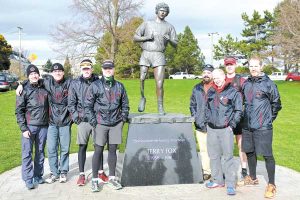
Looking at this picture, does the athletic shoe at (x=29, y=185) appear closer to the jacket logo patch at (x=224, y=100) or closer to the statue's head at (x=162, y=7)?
the jacket logo patch at (x=224, y=100)

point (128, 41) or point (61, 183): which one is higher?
point (128, 41)

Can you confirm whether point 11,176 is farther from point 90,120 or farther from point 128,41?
point 128,41

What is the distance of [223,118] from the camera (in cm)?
579

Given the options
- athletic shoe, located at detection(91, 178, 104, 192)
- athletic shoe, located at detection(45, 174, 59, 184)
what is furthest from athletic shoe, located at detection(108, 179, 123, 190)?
athletic shoe, located at detection(45, 174, 59, 184)

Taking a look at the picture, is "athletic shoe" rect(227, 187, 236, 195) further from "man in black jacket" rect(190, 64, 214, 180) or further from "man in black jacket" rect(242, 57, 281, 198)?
"man in black jacket" rect(190, 64, 214, 180)

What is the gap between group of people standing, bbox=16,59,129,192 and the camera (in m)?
5.95

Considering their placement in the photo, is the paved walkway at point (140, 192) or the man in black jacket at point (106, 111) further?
the man in black jacket at point (106, 111)

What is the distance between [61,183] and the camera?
6496 millimetres

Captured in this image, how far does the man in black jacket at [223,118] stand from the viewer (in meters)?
5.78

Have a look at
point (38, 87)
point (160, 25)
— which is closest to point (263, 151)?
A: point (160, 25)

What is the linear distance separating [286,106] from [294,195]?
15322 mm

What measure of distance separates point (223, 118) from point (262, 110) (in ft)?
1.80

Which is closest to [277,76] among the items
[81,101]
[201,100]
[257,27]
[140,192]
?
[257,27]

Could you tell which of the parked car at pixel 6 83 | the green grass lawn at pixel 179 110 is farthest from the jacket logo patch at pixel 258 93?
the parked car at pixel 6 83
